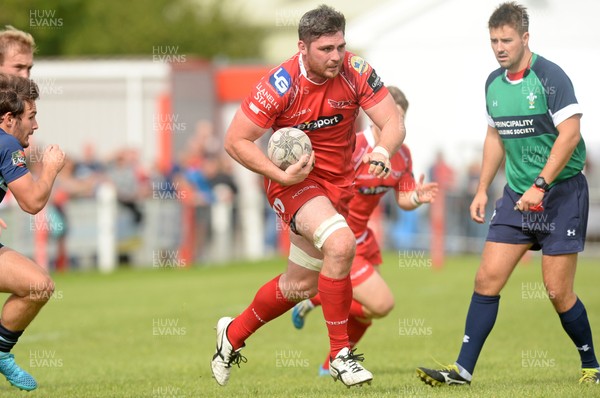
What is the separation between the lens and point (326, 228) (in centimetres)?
741

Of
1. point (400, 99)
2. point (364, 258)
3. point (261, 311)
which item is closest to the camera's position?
point (261, 311)

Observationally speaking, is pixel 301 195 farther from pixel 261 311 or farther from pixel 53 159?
pixel 53 159

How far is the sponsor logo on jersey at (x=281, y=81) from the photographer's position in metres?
7.52

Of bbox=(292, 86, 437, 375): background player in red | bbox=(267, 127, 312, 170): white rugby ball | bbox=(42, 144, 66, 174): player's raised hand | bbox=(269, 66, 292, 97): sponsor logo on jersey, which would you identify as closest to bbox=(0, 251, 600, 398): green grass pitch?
bbox=(292, 86, 437, 375): background player in red

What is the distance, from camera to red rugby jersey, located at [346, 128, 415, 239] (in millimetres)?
9344

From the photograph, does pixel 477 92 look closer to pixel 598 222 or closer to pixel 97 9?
pixel 598 222

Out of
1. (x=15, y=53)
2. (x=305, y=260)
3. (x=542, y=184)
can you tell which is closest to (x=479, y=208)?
(x=542, y=184)

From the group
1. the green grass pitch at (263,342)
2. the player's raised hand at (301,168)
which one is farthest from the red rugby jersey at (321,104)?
the green grass pitch at (263,342)

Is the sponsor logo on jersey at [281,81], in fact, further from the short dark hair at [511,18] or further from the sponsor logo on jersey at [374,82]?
the short dark hair at [511,18]

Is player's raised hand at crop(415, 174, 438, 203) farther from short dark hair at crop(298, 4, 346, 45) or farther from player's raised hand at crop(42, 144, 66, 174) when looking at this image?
player's raised hand at crop(42, 144, 66, 174)

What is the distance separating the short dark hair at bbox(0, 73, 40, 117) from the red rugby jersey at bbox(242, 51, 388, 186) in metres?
1.46

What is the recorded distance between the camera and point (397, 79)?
28578 millimetres

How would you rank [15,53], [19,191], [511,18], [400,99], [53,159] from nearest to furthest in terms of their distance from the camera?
[19,191]
[53,159]
[511,18]
[15,53]
[400,99]

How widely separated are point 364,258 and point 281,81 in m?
2.46
